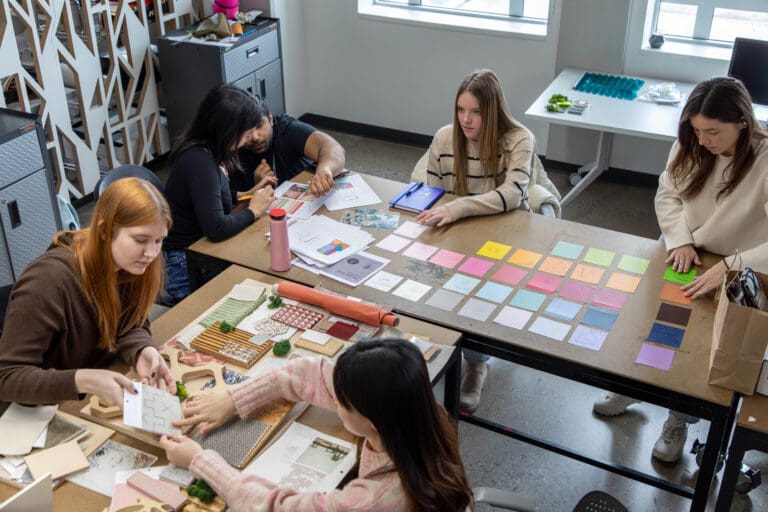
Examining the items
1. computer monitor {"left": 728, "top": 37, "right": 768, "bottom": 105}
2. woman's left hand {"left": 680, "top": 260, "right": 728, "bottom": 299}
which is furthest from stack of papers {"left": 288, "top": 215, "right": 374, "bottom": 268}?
computer monitor {"left": 728, "top": 37, "right": 768, "bottom": 105}

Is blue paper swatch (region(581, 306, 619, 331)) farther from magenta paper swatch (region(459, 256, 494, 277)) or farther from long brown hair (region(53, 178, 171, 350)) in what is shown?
long brown hair (region(53, 178, 171, 350))

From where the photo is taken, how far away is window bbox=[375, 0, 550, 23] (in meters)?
4.94

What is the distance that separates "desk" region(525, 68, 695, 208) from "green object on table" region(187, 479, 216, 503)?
281 cm

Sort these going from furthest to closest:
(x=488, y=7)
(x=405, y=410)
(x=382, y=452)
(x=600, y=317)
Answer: (x=488, y=7), (x=600, y=317), (x=382, y=452), (x=405, y=410)

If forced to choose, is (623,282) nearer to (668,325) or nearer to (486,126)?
(668,325)

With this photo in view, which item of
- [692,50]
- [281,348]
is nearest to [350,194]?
[281,348]

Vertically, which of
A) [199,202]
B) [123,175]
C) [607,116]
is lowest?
[607,116]

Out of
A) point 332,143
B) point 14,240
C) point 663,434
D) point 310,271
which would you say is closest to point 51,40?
point 14,240

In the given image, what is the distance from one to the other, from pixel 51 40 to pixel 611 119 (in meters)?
2.83

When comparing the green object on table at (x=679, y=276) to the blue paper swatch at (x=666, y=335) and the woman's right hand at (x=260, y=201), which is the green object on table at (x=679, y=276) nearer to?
the blue paper swatch at (x=666, y=335)

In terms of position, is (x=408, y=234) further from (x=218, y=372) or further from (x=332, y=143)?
(x=218, y=372)

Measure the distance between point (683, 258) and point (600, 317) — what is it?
1.46ft

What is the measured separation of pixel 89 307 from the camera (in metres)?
1.95

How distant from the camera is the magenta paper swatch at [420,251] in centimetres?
264
